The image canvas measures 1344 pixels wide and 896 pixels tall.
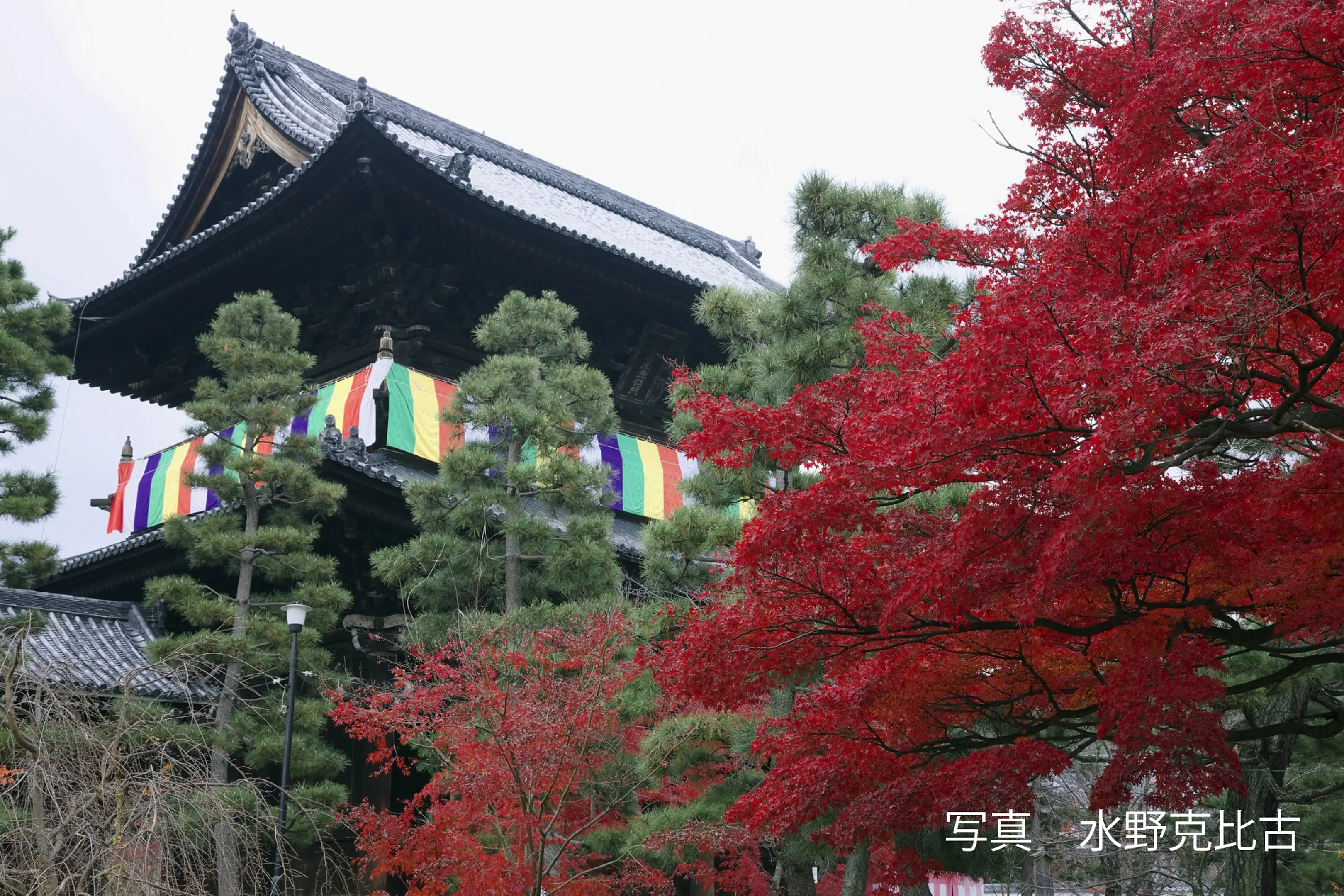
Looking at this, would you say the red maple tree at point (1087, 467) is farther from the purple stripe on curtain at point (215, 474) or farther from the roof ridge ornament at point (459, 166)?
the purple stripe on curtain at point (215, 474)

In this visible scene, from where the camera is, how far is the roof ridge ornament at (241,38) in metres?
19.7

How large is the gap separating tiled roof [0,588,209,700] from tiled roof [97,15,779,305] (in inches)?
194

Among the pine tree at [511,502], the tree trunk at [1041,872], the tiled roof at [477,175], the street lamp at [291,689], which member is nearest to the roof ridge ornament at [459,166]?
the tiled roof at [477,175]

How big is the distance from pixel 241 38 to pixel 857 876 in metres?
16.7

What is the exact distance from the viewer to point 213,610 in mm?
12727

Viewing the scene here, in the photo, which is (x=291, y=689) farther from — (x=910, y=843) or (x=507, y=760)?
(x=910, y=843)

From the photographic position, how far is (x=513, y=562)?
1270cm

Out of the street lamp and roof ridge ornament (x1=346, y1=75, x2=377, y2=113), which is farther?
roof ridge ornament (x1=346, y1=75, x2=377, y2=113)

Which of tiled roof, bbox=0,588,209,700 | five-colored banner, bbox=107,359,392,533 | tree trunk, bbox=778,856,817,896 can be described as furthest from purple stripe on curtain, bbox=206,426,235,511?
tree trunk, bbox=778,856,817,896

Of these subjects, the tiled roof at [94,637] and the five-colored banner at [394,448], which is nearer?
the tiled roof at [94,637]

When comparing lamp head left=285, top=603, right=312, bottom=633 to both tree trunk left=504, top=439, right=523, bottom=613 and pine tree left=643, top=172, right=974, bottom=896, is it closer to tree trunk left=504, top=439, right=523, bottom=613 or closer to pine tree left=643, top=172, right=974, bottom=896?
tree trunk left=504, top=439, right=523, bottom=613

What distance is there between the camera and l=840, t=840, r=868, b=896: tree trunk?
9.55 meters

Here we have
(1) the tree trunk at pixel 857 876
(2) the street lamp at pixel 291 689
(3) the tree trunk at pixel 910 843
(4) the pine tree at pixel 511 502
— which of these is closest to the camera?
(3) the tree trunk at pixel 910 843

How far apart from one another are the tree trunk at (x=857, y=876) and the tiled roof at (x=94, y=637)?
23.9ft
